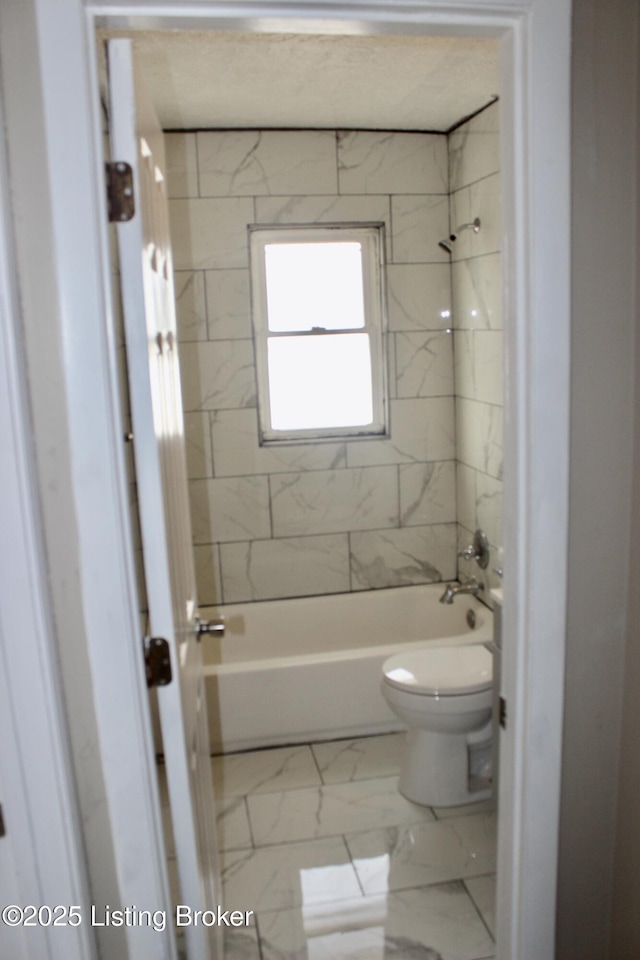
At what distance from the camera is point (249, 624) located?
3791mm

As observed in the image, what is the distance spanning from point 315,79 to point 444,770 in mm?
2584

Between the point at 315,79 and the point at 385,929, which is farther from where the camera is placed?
the point at 315,79

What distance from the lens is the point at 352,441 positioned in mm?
3787

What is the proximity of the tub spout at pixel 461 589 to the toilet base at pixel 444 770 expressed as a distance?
0.58m

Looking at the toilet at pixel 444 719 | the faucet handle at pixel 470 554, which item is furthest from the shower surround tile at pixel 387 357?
the toilet at pixel 444 719

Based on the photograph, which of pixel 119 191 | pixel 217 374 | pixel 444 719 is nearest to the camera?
pixel 119 191

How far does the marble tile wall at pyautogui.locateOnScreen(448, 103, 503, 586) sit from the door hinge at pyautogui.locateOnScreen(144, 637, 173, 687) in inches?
86.4

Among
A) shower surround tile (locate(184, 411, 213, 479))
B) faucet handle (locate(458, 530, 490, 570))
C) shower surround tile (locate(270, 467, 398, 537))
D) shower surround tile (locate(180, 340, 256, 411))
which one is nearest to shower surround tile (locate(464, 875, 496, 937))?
faucet handle (locate(458, 530, 490, 570))

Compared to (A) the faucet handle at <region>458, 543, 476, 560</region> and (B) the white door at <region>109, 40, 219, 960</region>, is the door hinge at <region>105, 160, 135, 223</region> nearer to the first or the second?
(B) the white door at <region>109, 40, 219, 960</region>

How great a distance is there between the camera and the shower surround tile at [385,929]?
2146 millimetres

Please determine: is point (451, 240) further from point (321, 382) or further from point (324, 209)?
point (321, 382)

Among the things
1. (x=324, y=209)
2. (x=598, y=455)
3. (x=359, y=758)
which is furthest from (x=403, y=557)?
(x=598, y=455)

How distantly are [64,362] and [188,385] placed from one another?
95.7 inches

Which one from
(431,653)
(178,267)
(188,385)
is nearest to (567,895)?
(431,653)
